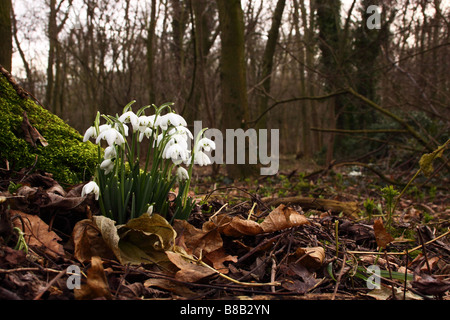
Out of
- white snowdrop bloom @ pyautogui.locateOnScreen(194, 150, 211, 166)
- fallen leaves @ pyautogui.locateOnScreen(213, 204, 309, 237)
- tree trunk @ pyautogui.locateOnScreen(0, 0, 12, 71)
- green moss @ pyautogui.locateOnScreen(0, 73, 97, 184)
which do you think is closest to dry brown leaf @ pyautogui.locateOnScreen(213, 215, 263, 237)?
fallen leaves @ pyautogui.locateOnScreen(213, 204, 309, 237)

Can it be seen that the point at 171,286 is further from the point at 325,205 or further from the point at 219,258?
the point at 325,205

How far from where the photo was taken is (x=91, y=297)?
114 centimetres

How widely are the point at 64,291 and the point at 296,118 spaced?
27.2 metres

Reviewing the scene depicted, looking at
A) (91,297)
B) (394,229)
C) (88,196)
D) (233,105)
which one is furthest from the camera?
(233,105)

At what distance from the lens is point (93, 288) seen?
1131mm

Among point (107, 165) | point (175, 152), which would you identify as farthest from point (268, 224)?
point (107, 165)

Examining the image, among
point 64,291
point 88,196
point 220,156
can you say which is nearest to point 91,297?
point 64,291

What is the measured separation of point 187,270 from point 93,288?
1.17 ft

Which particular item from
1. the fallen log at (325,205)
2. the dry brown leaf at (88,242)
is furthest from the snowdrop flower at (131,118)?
the fallen log at (325,205)

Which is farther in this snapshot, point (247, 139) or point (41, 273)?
point (247, 139)

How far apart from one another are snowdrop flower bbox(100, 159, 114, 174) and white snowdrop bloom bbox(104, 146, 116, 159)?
2 cm

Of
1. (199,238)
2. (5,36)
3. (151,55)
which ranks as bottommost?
(199,238)

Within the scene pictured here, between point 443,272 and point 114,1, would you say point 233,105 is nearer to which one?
point 443,272

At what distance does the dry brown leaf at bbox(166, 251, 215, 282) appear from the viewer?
133cm
